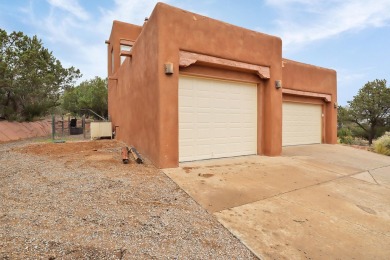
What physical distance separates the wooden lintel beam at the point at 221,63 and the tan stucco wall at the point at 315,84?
10.7ft

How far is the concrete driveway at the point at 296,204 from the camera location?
2564 millimetres

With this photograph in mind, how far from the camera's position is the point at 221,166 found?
561cm

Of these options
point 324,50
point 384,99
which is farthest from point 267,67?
point 384,99

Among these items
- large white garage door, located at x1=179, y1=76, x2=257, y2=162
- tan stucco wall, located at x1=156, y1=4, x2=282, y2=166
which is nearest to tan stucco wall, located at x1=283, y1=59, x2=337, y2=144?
tan stucco wall, located at x1=156, y1=4, x2=282, y2=166

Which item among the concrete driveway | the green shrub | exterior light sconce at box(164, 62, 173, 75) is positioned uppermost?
exterior light sconce at box(164, 62, 173, 75)

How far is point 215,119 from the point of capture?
6.42m

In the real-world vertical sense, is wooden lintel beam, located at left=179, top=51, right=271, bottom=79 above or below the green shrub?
above

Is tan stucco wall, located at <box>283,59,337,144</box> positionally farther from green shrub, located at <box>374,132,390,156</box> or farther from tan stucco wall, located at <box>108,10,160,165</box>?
tan stucco wall, located at <box>108,10,160,165</box>

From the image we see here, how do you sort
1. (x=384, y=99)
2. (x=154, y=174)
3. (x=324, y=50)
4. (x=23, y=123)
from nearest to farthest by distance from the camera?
(x=154, y=174), (x=324, y=50), (x=23, y=123), (x=384, y=99)

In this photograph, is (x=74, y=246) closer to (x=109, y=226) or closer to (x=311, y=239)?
(x=109, y=226)

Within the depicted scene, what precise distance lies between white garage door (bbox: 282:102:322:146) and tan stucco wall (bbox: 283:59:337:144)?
308 millimetres

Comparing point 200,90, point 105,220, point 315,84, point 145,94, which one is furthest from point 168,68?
point 315,84

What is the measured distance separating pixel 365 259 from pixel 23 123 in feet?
66.3

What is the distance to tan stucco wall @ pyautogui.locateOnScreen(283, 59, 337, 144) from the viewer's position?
32.4 feet
